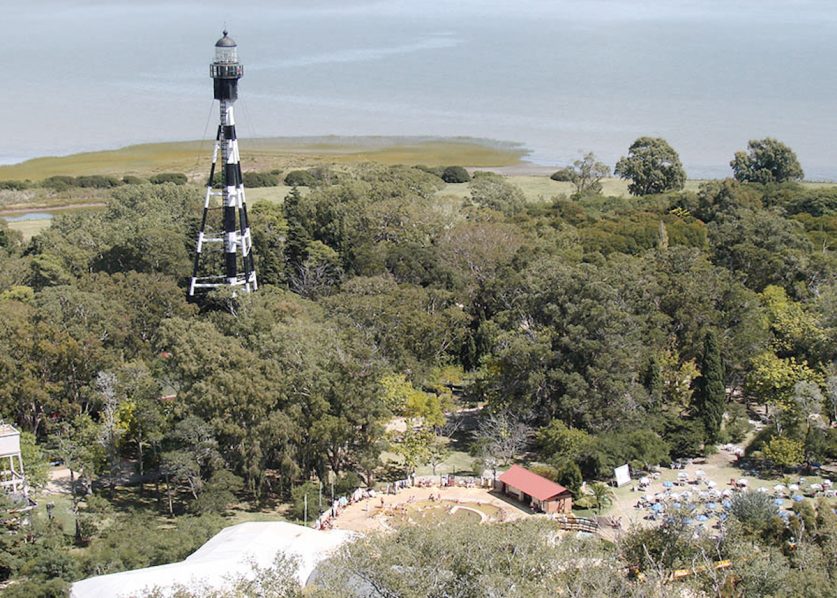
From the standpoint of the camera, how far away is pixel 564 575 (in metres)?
19.3

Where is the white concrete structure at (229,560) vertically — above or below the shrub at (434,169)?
below

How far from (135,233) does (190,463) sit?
1921 centimetres

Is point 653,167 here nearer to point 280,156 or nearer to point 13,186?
point 280,156

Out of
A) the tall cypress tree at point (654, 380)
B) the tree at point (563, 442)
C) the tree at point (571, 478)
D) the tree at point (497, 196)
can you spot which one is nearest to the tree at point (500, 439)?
the tree at point (563, 442)

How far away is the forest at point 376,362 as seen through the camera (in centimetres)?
2792

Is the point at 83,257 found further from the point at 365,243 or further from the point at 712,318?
the point at 712,318

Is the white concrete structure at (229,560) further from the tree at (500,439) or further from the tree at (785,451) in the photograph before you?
the tree at (785,451)

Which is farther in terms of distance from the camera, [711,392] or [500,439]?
[711,392]

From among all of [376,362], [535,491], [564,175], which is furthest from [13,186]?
[535,491]

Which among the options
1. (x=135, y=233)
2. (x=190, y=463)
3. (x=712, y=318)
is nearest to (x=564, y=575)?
(x=190, y=463)

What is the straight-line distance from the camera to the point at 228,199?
123ft

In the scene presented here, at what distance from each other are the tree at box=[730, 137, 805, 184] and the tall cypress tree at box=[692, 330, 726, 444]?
32325mm

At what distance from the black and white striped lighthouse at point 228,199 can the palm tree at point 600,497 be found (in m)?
15.3

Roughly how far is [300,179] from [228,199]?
99.5 feet
